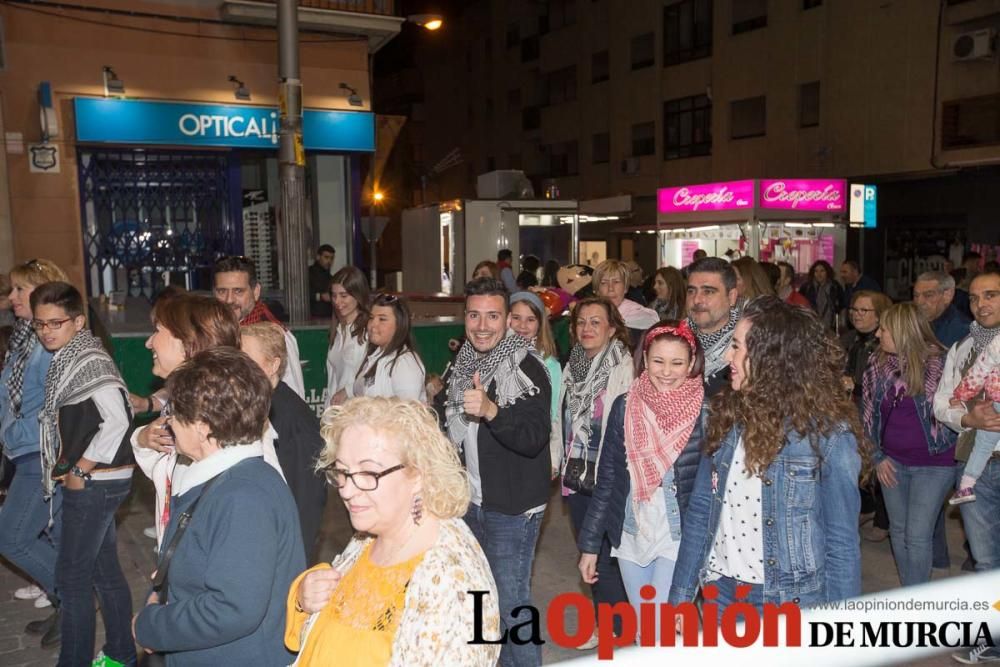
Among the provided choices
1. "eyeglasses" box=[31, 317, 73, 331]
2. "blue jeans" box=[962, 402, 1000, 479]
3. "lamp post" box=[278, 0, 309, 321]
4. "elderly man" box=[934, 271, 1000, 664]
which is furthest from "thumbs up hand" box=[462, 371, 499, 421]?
"lamp post" box=[278, 0, 309, 321]

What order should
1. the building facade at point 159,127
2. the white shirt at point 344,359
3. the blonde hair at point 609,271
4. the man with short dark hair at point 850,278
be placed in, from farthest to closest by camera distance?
the man with short dark hair at point 850,278 → the building facade at point 159,127 → the blonde hair at point 609,271 → the white shirt at point 344,359

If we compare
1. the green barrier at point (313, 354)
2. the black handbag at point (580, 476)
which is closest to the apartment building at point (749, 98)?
the green barrier at point (313, 354)

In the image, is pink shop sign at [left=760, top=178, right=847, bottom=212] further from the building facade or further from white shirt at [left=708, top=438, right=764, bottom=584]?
white shirt at [left=708, top=438, right=764, bottom=584]

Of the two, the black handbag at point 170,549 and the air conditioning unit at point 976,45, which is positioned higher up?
the air conditioning unit at point 976,45

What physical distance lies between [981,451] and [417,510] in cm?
357

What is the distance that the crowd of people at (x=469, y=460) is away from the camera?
2131mm

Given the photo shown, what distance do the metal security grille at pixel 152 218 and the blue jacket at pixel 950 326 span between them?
9.41m

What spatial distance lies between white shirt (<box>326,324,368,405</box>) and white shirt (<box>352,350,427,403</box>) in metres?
0.77

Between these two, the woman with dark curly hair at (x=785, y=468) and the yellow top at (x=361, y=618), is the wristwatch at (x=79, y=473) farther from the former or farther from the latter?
the woman with dark curly hair at (x=785, y=468)

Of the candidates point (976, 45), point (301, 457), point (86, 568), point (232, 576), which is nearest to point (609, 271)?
point (301, 457)

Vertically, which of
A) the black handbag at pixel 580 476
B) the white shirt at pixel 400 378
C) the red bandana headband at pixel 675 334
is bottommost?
the black handbag at pixel 580 476

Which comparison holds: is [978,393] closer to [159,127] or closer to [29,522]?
[29,522]

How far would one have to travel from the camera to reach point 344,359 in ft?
18.9

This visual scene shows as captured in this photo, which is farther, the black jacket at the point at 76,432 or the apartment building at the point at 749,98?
the apartment building at the point at 749,98
